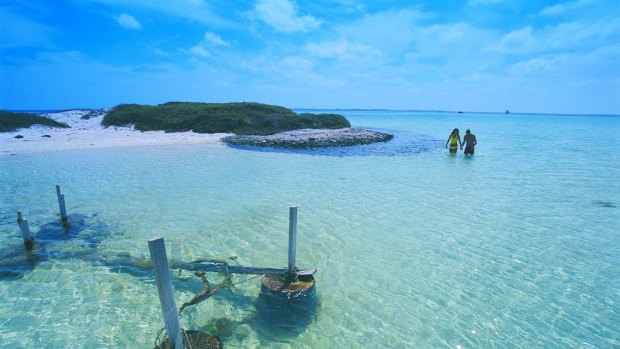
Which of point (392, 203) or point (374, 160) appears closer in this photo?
point (392, 203)

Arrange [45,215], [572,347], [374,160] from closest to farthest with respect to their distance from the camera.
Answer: [572,347] < [45,215] < [374,160]

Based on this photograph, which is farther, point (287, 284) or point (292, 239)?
point (292, 239)

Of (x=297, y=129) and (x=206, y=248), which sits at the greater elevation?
(x=297, y=129)

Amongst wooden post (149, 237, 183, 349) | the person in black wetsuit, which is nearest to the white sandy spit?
the person in black wetsuit

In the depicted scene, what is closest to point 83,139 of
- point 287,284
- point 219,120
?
point 219,120

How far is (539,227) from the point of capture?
11.4 m

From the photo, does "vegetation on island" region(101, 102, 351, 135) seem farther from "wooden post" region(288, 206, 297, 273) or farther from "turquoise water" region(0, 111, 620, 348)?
"wooden post" region(288, 206, 297, 273)

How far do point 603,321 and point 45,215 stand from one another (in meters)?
18.1

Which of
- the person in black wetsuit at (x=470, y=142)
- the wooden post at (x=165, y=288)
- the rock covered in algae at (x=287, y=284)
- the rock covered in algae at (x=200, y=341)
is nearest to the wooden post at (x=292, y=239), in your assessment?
the rock covered in algae at (x=287, y=284)

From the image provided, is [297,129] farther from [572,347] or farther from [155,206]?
[572,347]

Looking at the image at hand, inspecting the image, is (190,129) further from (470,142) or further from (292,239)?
(292,239)

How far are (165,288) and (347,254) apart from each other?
592 centimetres

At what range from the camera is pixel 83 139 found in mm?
35875

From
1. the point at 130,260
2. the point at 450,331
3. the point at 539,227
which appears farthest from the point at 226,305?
the point at 539,227
